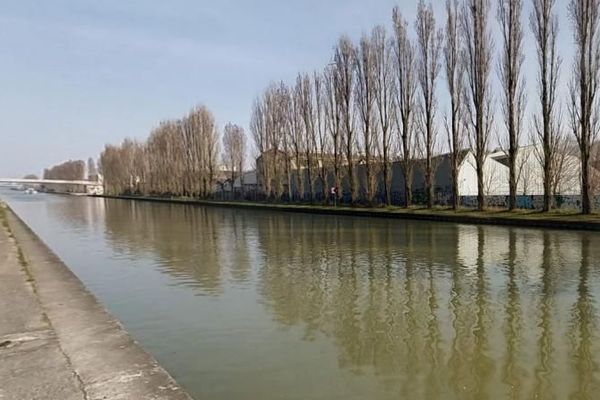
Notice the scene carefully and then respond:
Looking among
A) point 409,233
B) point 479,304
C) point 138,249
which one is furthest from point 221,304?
point 409,233

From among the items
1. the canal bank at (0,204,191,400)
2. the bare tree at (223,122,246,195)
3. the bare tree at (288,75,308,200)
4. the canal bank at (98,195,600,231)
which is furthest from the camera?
the bare tree at (223,122,246,195)

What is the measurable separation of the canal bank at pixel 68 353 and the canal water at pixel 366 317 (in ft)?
1.66

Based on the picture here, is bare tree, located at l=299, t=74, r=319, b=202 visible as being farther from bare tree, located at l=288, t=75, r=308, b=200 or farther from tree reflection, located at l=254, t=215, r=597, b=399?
tree reflection, located at l=254, t=215, r=597, b=399

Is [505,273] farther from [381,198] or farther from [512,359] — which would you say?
[381,198]

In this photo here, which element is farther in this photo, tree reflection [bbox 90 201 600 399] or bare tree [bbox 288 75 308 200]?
bare tree [bbox 288 75 308 200]

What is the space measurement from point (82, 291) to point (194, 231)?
13.0 metres

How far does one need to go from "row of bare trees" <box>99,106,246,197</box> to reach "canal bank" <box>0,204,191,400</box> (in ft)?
159

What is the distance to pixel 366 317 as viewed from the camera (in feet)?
21.3

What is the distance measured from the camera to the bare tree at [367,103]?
1255 inches

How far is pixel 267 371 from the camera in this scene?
4.67 meters

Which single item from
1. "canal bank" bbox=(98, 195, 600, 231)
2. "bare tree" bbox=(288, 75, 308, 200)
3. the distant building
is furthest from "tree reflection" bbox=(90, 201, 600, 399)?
"bare tree" bbox=(288, 75, 308, 200)

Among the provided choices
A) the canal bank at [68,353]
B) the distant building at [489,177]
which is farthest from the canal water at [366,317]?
the distant building at [489,177]

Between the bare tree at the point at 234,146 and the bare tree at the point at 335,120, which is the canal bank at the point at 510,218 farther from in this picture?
the bare tree at the point at 234,146

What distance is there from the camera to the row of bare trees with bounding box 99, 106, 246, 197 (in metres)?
57.5
